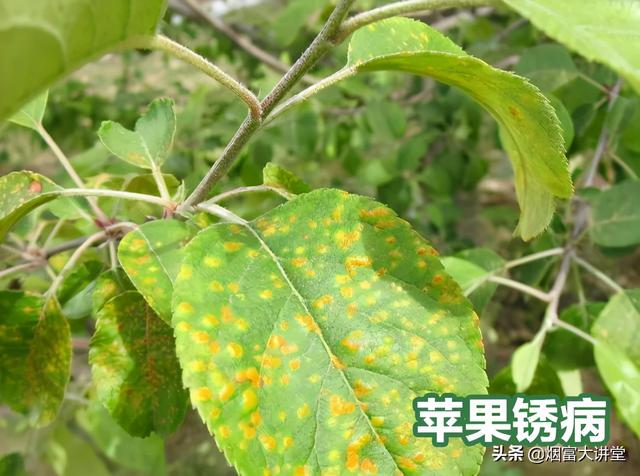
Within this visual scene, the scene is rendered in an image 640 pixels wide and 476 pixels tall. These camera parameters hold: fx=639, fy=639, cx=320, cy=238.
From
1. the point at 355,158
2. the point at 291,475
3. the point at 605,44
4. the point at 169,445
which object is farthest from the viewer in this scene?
the point at 169,445

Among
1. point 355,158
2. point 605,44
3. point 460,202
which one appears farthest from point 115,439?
point 460,202

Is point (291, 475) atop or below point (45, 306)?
atop

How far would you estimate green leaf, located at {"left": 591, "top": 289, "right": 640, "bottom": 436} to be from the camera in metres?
0.79

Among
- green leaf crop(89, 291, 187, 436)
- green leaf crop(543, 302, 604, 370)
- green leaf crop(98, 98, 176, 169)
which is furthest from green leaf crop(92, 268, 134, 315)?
green leaf crop(543, 302, 604, 370)

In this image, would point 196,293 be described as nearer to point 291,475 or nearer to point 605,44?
point 291,475

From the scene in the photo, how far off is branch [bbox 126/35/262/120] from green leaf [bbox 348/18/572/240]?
0.29ft

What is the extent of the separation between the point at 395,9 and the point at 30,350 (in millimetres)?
522

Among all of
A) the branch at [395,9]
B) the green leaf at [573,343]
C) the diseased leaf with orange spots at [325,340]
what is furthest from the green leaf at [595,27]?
the green leaf at [573,343]

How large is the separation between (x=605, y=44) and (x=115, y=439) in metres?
0.95

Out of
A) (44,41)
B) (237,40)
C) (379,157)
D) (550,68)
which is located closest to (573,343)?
(550,68)

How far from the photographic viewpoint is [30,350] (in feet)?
2.28

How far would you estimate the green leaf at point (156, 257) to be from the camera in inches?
21.3

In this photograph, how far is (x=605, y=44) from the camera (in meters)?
0.36

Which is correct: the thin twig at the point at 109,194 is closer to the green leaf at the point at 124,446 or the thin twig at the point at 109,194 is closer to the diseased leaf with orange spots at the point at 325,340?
the diseased leaf with orange spots at the point at 325,340
